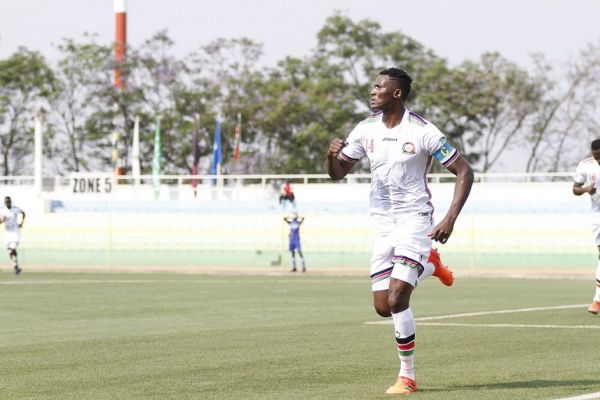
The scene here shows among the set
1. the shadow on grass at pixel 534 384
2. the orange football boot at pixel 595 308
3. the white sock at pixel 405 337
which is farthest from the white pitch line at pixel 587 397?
the orange football boot at pixel 595 308

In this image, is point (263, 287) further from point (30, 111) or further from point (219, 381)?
point (30, 111)

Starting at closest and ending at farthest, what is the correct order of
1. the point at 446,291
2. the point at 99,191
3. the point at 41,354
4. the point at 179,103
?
1. the point at 41,354
2. the point at 446,291
3. the point at 99,191
4. the point at 179,103

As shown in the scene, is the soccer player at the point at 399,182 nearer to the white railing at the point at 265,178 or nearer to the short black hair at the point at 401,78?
the short black hair at the point at 401,78

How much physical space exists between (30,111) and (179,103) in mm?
8175

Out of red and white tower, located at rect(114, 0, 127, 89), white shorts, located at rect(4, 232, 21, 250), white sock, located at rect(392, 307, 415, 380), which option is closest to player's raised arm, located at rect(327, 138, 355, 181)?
white sock, located at rect(392, 307, 415, 380)

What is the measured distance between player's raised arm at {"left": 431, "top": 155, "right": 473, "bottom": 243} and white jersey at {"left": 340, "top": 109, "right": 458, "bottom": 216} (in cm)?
8

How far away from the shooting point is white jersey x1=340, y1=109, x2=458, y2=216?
9875 millimetres

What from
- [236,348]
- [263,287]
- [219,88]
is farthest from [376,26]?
[236,348]

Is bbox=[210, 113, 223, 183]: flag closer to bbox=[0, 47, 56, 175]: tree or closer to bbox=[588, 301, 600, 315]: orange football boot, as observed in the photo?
bbox=[0, 47, 56, 175]: tree

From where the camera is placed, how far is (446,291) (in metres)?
26.4

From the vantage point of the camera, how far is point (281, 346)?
13.8 metres

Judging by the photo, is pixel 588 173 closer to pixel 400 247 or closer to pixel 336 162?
pixel 400 247

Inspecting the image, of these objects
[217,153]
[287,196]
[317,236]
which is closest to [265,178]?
[217,153]

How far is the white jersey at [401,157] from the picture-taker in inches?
389
